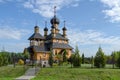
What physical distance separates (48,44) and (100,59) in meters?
21.5

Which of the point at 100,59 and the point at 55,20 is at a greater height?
the point at 55,20

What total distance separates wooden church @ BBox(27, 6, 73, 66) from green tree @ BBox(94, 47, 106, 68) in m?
15.4

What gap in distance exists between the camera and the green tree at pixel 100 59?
38.6m

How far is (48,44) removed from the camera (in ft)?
191

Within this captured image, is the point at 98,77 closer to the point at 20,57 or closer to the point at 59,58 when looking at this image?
the point at 59,58

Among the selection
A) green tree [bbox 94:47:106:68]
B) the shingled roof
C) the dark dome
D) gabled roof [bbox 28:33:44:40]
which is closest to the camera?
green tree [bbox 94:47:106:68]

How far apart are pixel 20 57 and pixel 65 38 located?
41.9 feet

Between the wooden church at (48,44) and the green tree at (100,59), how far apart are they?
607 inches

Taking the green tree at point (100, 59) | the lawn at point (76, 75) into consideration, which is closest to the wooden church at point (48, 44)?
the green tree at point (100, 59)

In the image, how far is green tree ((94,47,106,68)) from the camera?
1519 inches

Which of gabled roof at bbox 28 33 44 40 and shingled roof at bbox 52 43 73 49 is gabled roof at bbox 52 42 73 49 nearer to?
shingled roof at bbox 52 43 73 49

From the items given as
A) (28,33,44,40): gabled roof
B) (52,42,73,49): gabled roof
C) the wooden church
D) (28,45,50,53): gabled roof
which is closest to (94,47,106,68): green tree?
the wooden church

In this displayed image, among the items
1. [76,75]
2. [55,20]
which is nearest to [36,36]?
[55,20]

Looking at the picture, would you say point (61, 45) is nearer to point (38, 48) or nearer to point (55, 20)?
point (38, 48)
